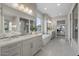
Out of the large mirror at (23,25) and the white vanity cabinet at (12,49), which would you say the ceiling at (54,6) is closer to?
the large mirror at (23,25)

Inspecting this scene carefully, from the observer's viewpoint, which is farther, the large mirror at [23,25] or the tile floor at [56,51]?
the tile floor at [56,51]

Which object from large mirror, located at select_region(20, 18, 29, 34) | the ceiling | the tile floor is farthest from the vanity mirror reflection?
the ceiling

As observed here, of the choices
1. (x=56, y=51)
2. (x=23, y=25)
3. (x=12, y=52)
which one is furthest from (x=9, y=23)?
(x=56, y=51)

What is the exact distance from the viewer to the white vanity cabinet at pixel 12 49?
1963mm

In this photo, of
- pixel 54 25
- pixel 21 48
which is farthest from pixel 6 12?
pixel 54 25

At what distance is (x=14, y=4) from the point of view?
322cm

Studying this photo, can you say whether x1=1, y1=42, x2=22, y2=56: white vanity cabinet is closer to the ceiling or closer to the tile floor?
the tile floor

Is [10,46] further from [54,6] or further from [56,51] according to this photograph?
[54,6]

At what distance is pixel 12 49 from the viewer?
2.18 meters

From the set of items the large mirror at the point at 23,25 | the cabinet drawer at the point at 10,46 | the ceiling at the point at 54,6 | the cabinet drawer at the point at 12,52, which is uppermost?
the ceiling at the point at 54,6

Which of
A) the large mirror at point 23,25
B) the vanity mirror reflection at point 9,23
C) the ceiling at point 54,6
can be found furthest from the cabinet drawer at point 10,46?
the ceiling at point 54,6

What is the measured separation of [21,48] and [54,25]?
9.53 meters

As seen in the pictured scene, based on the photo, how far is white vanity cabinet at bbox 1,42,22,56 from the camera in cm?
196

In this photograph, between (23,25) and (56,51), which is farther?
(56,51)
